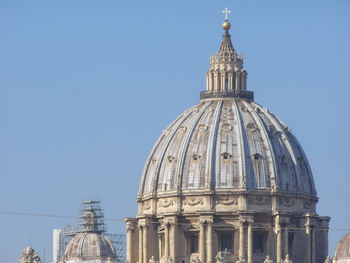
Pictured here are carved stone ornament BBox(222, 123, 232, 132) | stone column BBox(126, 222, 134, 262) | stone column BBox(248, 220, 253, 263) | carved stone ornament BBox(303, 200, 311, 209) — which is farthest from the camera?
stone column BBox(126, 222, 134, 262)

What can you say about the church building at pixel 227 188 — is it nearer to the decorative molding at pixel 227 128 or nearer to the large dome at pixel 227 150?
the large dome at pixel 227 150

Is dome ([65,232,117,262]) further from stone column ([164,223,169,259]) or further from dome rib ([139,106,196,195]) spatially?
stone column ([164,223,169,259])

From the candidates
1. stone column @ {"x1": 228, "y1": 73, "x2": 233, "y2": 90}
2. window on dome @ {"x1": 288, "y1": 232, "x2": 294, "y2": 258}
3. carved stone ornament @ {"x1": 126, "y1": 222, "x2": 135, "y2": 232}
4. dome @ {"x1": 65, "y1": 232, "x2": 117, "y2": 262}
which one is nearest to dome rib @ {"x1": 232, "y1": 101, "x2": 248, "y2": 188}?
stone column @ {"x1": 228, "y1": 73, "x2": 233, "y2": 90}

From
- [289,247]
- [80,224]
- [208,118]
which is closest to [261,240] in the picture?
[289,247]

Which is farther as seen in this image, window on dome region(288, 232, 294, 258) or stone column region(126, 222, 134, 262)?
stone column region(126, 222, 134, 262)

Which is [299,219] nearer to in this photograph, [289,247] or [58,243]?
[289,247]

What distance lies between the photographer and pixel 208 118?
502 ft

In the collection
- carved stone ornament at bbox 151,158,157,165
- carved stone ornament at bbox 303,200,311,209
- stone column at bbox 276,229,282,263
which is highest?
carved stone ornament at bbox 151,158,157,165

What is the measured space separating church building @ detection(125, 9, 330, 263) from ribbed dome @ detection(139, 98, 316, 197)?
91 mm

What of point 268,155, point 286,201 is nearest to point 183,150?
point 268,155

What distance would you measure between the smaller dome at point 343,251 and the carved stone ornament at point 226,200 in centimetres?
1573

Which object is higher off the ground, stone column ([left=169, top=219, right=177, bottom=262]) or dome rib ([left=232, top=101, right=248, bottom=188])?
dome rib ([left=232, top=101, right=248, bottom=188])

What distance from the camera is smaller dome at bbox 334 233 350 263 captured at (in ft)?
527

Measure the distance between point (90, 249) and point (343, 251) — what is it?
1010 inches
